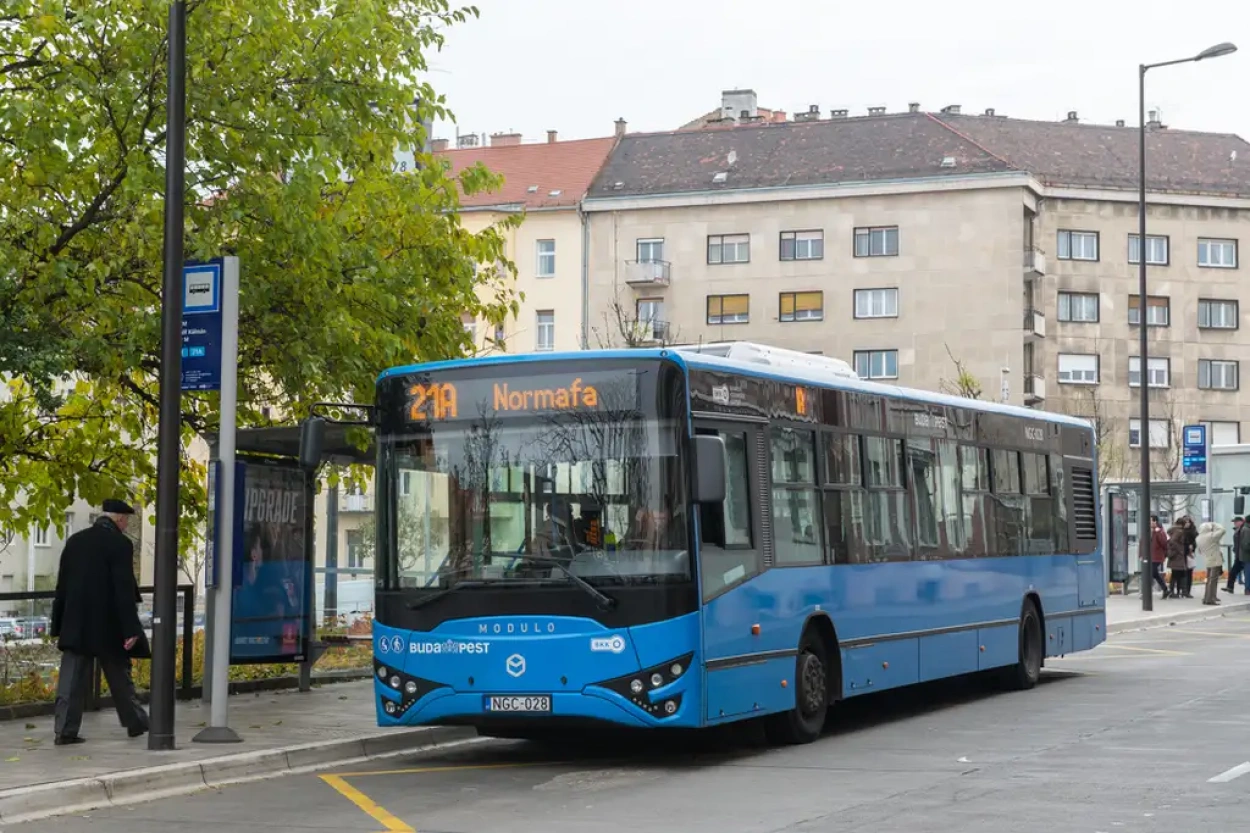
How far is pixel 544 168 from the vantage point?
88.9 meters

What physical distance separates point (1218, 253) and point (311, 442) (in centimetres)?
7746

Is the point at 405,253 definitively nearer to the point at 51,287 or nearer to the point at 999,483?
the point at 51,287

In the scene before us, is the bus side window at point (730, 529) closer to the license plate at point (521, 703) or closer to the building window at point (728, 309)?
the license plate at point (521, 703)

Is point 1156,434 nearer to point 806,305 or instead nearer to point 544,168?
point 806,305

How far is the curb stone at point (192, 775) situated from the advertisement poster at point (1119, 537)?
28215 millimetres

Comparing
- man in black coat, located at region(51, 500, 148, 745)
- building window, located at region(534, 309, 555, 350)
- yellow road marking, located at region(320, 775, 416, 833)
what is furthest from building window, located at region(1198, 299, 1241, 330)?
yellow road marking, located at region(320, 775, 416, 833)

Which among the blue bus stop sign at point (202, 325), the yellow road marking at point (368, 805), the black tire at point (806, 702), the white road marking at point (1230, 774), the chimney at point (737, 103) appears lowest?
the yellow road marking at point (368, 805)

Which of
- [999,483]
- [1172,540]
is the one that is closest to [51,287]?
[999,483]

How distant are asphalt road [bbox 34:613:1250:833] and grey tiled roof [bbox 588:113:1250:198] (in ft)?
214

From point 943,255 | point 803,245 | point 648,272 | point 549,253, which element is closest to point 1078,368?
point 943,255

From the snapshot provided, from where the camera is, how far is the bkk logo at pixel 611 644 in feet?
45.7

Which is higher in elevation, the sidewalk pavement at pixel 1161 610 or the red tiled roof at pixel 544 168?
the red tiled roof at pixel 544 168

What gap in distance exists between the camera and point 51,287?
17.4m

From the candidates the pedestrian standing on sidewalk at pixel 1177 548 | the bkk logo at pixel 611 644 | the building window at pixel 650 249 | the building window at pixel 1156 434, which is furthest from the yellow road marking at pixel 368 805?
the building window at pixel 1156 434
